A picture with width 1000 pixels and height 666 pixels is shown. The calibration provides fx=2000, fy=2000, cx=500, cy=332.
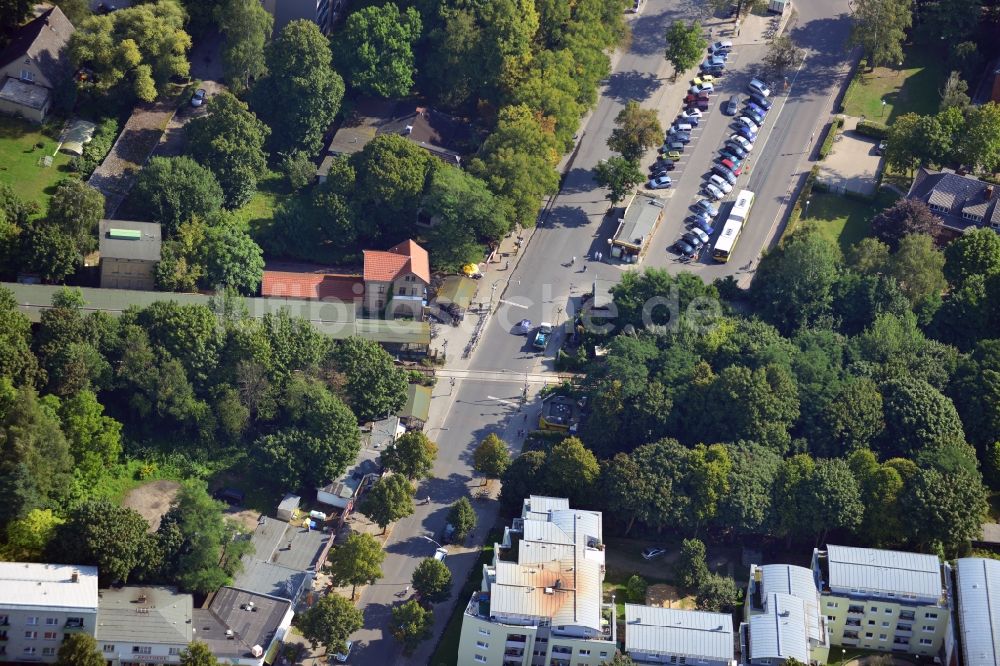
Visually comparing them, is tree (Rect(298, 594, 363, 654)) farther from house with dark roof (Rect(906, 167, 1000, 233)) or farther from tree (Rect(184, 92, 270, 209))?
house with dark roof (Rect(906, 167, 1000, 233))

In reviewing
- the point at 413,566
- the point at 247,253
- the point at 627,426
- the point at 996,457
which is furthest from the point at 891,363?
the point at 247,253

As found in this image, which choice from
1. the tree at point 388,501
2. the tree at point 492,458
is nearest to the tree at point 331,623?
the tree at point 388,501

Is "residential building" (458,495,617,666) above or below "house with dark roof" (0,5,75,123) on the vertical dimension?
below

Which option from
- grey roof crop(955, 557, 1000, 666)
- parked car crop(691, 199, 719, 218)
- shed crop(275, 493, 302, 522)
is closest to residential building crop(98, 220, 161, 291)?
shed crop(275, 493, 302, 522)

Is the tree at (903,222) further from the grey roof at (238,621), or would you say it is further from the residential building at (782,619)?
the grey roof at (238,621)

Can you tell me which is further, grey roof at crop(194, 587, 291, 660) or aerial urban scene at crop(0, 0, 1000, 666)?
aerial urban scene at crop(0, 0, 1000, 666)
